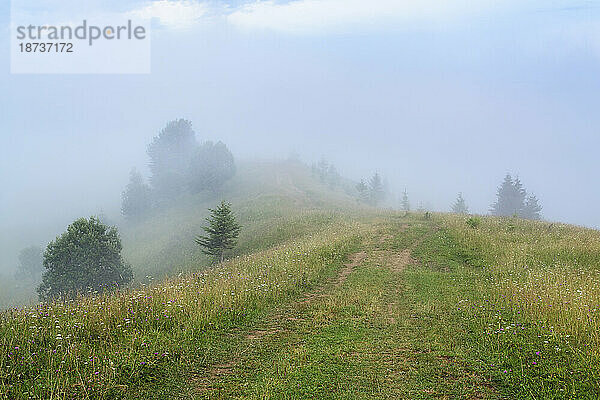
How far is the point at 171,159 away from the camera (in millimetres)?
72312

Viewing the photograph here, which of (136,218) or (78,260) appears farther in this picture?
(136,218)

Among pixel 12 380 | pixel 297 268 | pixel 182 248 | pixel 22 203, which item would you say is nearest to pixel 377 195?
pixel 182 248

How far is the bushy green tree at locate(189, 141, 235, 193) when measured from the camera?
6438cm

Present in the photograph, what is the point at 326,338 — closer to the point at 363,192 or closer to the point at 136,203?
the point at 363,192

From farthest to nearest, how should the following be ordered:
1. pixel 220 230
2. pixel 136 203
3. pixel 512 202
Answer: pixel 136 203 → pixel 512 202 → pixel 220 230

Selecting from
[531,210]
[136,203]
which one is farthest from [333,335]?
[531,210]

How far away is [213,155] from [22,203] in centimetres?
8551

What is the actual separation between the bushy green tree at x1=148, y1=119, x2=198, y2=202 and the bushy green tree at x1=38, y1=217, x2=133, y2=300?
4238 cm

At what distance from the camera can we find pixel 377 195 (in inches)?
2940

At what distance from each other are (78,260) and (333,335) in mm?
25587

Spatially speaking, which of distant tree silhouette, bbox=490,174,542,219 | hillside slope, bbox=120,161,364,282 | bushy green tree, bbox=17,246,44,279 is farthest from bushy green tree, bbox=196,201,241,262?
distant tree silhouette, bbox=490,174,542,219

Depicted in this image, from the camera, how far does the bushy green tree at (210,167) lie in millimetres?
64375

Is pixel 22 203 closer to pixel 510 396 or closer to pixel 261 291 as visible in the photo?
pixel 261 291

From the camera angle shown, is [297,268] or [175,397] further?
[297,268]
